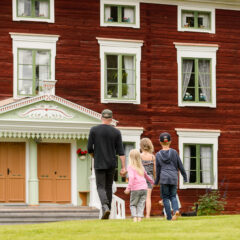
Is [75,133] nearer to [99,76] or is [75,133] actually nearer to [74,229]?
[99,76]

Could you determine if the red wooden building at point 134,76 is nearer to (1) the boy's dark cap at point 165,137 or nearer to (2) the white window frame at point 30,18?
(2) the white window frame at point 30,18

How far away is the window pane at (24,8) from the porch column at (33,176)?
176 inches

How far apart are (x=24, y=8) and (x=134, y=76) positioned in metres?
4.62

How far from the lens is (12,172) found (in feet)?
89.6

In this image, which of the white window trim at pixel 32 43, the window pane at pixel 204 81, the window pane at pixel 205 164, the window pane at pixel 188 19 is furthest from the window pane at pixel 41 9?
the window pane at pixel 205 164

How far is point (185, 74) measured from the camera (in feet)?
99.1

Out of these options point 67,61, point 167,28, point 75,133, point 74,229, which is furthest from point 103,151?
point 167,28

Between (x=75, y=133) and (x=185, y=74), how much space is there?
561 centimetres

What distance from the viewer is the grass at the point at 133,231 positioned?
13.0 meters

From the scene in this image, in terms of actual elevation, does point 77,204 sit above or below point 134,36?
below

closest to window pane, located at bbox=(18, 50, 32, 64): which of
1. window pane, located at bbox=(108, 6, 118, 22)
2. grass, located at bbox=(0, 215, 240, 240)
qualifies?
window pane, located at bbox=(108, 6, 118, 22)

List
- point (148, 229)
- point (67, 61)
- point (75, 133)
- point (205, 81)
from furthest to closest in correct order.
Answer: point (205, 81) < point (67, 61) < point (75, 133) < point (148, 229)

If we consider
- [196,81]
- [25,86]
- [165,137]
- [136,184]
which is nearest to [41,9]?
→ [25,86]

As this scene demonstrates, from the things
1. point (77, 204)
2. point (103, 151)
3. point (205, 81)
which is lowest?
point (77, 204)
